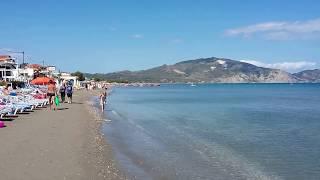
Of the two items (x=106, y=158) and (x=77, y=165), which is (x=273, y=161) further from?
(x=77, y=165)

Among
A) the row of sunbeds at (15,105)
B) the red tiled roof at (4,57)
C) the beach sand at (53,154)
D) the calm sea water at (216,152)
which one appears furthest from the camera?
the red tiled roof at (4,57)

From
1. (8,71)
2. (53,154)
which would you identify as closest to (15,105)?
(53,154)

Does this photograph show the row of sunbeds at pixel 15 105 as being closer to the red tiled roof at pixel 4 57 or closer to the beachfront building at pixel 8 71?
the beachfront building at pixel 8 71

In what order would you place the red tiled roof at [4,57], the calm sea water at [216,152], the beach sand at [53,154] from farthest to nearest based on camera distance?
1. the red tiled roof at [4,57]
2. the calm sea water at [216,152]
3. the beach sand at [53,154]

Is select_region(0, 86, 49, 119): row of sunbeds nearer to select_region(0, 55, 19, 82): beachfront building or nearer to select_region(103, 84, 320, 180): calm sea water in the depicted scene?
select_region(103, 84, 320, 180): calm sea water

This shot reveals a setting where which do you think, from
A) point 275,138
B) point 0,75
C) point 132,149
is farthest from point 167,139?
point 0,75

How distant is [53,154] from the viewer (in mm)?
13195

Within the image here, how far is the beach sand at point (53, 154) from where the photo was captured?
10.7 m

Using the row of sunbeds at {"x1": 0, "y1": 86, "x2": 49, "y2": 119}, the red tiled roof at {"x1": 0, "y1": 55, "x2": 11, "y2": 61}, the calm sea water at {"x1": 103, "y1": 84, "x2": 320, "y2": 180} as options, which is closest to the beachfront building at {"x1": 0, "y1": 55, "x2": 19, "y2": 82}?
the red tiled roof at {"x1": 0, "y1": 55, "x2": 11, "y2": 61}

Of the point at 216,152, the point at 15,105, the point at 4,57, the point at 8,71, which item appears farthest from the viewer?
the point at 4,57

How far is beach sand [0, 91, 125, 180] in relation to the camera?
35.1ft

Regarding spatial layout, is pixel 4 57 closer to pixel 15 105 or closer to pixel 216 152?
pixel 15 105

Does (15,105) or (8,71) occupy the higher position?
(8,71)

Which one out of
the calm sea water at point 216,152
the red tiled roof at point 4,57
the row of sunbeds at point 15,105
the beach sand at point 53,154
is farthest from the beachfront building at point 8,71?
the beach sand at point 53,154
